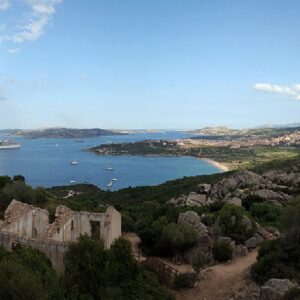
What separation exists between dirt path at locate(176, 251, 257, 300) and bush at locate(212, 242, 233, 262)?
1.27ft

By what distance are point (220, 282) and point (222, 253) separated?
107 inches

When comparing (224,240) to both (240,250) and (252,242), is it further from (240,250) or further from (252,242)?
(252,242)

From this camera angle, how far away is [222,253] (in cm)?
1995

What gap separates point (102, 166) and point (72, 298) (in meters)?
127

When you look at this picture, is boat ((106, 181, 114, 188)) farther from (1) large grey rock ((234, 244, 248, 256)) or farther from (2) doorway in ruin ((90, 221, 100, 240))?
(1) large grey rock ((234, 244, 248, 256))

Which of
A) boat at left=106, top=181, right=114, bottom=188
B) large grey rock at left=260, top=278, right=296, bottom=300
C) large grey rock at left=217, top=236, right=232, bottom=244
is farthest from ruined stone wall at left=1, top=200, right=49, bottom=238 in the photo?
boat at left=106, top=181, right=114, bottom=188

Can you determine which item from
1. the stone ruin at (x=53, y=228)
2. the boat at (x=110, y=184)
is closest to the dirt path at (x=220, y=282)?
the stone ruin at (x=53, y=228)

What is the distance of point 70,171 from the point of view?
124750 mm

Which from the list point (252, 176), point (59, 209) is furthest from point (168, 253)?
point (252, 176)

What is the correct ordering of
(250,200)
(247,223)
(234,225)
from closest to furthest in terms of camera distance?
(234,225)
(247,223)
(250,200)

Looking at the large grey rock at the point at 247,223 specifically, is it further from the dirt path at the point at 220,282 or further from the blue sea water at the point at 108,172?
the blue sea water at the point at 108,172

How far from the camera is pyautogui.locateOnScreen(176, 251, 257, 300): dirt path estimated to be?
16.2 metres

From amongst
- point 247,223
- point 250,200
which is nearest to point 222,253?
point 247,223

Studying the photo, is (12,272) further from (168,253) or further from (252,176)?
(252,176)
